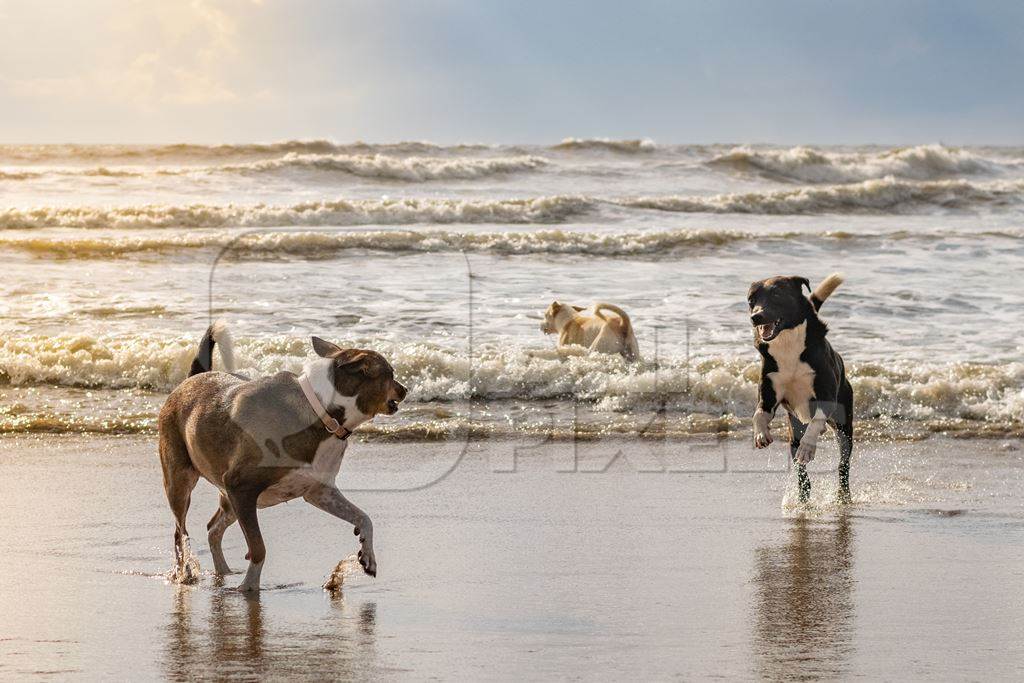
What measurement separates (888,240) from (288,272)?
395 inches

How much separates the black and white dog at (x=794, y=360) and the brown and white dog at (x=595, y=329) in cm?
407

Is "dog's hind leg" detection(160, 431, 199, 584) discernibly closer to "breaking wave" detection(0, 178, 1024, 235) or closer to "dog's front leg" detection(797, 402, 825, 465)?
"dog's front leg" detection(797, 402, 825, 465)

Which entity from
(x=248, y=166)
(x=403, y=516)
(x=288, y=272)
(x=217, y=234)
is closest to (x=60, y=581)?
(x=403, y=516)

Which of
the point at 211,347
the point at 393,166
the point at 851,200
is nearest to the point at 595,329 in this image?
the point at 211,347

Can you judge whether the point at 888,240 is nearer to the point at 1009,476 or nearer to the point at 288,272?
the point at 288,272

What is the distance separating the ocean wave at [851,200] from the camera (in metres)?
25.4

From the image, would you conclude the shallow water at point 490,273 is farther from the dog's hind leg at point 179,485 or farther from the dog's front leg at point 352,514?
the dog's front leg at point 352,514

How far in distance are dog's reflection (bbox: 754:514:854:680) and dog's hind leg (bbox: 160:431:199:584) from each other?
244 centimetres

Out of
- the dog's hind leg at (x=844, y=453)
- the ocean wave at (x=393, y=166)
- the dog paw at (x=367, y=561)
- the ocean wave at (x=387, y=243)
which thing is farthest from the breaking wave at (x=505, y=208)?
the dog paw at (x=367, y=561)

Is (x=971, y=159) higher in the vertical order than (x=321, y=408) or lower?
higher

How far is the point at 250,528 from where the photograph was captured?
5.57 m

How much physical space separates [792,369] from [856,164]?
28.5 metres

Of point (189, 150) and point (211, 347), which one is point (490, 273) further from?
point (189, 150)

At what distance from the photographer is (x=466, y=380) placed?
11203 millimetres
